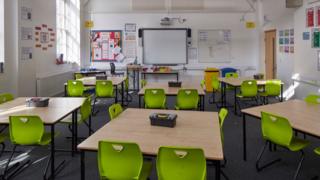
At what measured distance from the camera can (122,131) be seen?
8.96 feet


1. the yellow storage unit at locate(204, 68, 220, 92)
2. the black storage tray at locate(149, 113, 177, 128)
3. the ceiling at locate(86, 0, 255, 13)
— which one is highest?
the ceiling at locate(86, 0, 255, 13)

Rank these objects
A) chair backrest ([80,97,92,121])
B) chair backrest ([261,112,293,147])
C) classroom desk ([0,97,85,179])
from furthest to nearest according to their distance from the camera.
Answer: chair backrest ([80,97,92,121]) < classroom desk ([0,97,85,179]) < chair backrest ([261,112,293,147])

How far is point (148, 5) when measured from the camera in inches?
412

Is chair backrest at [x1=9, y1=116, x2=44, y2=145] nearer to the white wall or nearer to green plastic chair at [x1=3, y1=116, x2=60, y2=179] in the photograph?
green plastic chair at [x1=3, y1=116, x2=60, y2=179]

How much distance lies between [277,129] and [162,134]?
4.30ft

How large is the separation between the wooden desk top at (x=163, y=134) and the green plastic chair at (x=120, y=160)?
84mm

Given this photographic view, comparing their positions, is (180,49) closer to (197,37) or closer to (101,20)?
(197,37)

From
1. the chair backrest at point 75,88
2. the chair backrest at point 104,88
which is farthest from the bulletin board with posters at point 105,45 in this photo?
the chair backrest at point 75,88

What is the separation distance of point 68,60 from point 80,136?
511cm

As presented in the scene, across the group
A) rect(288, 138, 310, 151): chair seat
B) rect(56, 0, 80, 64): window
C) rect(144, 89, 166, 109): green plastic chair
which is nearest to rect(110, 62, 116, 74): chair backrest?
rect(56, 0, 80, 64): window

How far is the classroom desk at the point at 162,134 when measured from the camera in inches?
90.4

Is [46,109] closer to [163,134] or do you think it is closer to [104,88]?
[163,134]

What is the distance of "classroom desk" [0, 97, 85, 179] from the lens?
10.5 ft

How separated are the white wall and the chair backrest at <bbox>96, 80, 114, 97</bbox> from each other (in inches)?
172
